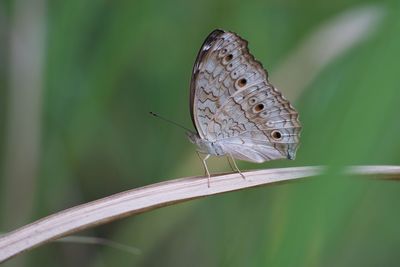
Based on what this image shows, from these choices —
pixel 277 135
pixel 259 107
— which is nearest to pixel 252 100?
pixel 259 107

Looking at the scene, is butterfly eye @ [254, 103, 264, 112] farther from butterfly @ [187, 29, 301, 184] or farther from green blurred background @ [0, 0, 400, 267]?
green blurred background @ [0, 0, 400, 267]

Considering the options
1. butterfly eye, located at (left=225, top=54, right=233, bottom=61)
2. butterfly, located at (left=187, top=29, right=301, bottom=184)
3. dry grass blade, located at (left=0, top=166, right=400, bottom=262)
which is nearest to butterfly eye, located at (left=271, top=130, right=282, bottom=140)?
butterfly, located at (left=187, top=29, right=301, bottom=184)

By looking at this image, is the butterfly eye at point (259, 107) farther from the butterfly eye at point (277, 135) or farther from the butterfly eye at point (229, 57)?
the butterfly eye at point (229, 57)

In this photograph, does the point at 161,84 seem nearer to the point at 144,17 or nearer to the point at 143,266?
the point at 144,17

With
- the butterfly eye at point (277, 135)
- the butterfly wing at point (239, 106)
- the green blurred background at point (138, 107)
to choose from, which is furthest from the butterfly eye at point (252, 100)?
the green blurred background at point (138, 107)

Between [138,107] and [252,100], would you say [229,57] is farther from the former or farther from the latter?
[138,107]

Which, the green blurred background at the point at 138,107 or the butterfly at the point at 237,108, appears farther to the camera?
the green blurred background at the point at 138,107
